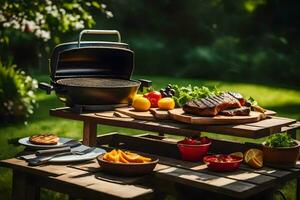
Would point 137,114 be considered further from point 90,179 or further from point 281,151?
point 281,151

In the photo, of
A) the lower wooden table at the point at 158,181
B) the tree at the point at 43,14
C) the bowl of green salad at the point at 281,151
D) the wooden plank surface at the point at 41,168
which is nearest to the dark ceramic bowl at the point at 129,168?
the lower wooden table at the point at 158,181

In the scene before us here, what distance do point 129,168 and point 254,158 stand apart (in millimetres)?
874

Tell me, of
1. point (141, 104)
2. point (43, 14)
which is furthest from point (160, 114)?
point (43, 14)

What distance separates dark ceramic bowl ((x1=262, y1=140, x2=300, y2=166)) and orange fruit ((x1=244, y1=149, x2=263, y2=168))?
0.18 ft

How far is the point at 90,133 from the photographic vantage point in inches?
202

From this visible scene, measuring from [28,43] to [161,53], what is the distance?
4431 mm

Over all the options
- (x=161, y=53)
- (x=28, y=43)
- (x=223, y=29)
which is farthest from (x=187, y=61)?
(x=28, y=43)

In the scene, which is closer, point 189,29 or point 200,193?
point 200,193

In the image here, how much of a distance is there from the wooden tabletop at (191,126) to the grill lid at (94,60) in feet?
1.53

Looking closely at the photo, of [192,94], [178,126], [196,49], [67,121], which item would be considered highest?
[196,49]

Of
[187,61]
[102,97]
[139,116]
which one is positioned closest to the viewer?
[139,116]

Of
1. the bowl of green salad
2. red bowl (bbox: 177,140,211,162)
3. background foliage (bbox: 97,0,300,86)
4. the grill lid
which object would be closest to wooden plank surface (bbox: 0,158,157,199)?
red bowl (bbox: 177,140,211,162)

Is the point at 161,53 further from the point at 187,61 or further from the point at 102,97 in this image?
the point at 102,97

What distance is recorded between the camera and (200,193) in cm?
406
